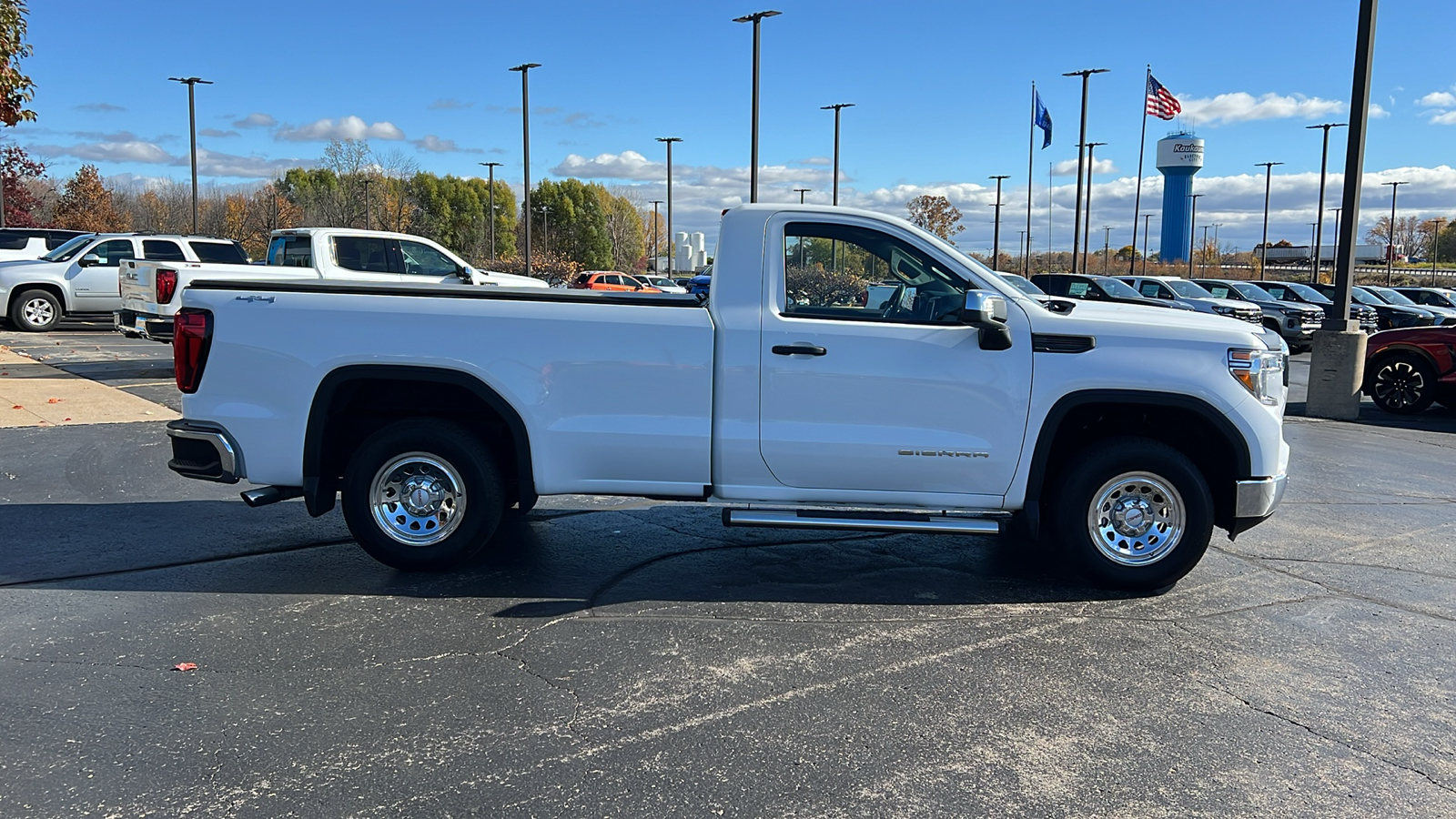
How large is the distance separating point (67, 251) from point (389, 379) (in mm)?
19691

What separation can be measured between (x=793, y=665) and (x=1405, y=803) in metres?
2.24

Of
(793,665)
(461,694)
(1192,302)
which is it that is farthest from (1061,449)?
(1192,302)

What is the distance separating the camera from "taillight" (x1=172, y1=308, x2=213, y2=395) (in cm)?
571

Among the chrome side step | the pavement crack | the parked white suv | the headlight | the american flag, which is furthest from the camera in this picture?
the american flag

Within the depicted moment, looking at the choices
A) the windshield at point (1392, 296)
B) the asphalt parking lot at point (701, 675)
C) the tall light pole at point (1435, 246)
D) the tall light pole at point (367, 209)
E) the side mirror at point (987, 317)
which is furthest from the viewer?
the tall light pole at point (1435, 246)

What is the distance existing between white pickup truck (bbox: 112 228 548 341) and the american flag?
25822mm

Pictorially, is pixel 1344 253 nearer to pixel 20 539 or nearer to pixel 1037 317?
pixel 1037 317

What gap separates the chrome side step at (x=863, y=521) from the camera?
17.9ft

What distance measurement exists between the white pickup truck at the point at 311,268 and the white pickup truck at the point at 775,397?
855cm

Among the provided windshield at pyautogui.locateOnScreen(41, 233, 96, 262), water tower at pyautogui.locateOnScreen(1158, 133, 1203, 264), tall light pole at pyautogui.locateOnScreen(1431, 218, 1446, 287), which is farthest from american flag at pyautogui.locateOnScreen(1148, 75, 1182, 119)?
water tower at pyautogui.locateOnScreen(1158, 133, 1203, 264)

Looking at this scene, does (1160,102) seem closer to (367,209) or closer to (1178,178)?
(367,209)

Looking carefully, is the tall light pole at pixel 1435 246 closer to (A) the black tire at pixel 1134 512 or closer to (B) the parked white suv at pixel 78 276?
(B) the parked white suv at pixel 78 276

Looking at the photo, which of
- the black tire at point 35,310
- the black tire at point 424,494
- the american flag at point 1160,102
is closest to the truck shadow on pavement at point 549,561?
the black tire at point 424,494

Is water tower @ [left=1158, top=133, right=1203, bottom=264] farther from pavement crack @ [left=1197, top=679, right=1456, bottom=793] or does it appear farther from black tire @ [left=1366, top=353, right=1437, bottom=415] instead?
pavement crack @ [left=1197, top=679, right=1456, bottom=793]
